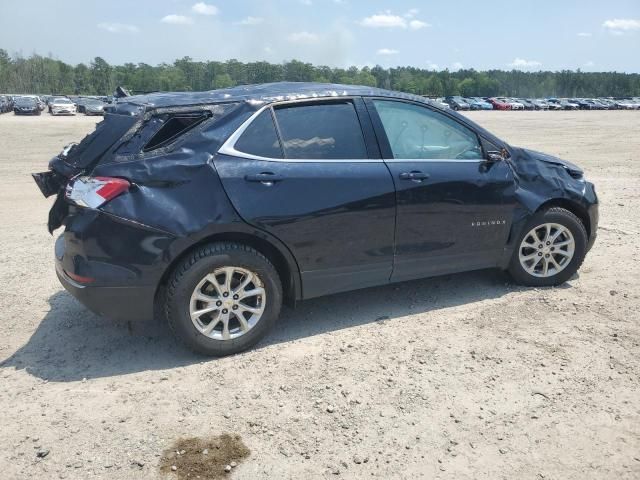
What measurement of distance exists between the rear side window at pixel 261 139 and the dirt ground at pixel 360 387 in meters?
1.40

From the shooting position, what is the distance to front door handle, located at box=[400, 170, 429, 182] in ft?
13.8

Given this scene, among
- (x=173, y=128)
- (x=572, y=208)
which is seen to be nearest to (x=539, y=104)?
(x=572, y=208)

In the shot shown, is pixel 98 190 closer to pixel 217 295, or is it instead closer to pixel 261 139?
pixel 217 295

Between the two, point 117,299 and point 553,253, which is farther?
point 553,253

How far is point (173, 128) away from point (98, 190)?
660 millimetres

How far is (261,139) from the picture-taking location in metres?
3.84

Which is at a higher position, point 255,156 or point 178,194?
point 255,156

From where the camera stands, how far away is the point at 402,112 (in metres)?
4.44

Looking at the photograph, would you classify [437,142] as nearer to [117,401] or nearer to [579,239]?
[579,239]

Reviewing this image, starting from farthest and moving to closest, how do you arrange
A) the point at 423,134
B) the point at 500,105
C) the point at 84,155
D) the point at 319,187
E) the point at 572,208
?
the point at 500,105 < the point at 572,208 < the point at 423,134 < the point at 319,187 < the point at 84,155

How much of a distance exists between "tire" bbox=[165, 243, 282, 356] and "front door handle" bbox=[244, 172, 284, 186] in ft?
1.49

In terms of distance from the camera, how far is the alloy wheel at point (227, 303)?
3668 mm

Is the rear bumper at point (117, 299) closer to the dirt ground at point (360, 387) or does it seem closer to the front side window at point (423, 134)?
the dirt ground at point (360, 387)

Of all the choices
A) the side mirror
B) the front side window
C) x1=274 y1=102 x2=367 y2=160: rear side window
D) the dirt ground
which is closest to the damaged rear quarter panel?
x1=274 y1=102 x2=367 y2=160: rear side window
